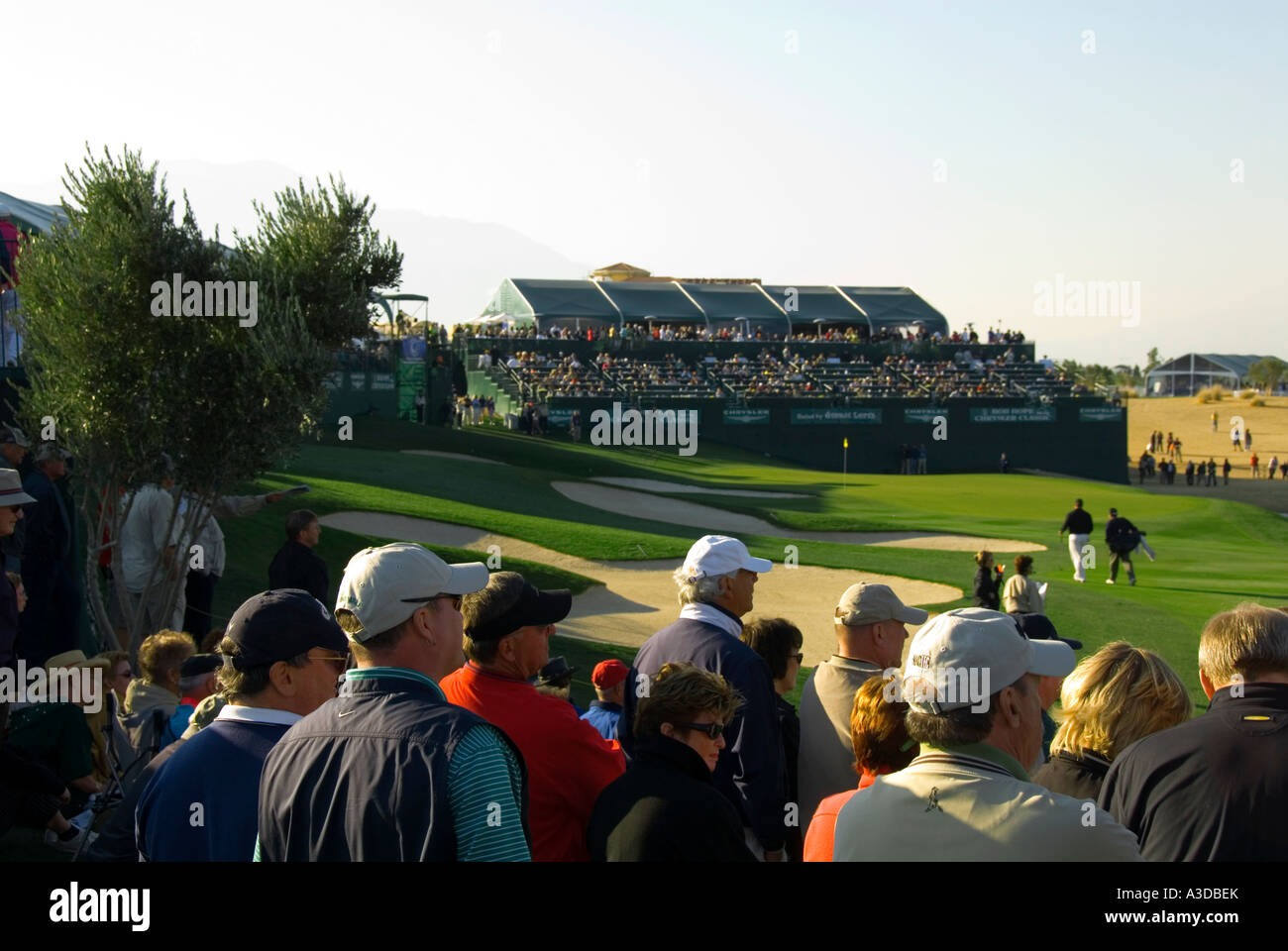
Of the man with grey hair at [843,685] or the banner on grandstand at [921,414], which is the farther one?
the banner on grandstand at [921,414]

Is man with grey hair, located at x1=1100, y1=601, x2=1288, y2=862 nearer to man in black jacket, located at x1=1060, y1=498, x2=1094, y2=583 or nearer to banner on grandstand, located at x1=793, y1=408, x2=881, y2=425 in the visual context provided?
man in black jacket, located at x1=1060, y1=498, x2=1094, y2=583

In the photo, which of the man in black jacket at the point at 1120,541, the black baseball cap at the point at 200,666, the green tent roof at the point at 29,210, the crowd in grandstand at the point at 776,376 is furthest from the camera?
the crowd in grandstand at the point at 776,376

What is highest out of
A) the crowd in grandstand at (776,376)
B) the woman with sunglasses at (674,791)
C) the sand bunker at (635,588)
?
the crowd in grandstand at (776,376)

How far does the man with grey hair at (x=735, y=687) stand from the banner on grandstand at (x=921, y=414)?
5125 centimetres

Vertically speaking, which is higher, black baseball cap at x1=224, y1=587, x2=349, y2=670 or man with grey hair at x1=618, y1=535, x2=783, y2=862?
black baseball cap at x1=224, y1=587, x2=349, y2=670

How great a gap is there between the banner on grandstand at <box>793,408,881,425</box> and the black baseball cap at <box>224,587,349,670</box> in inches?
2029

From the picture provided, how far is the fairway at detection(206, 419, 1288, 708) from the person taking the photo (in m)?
18.2

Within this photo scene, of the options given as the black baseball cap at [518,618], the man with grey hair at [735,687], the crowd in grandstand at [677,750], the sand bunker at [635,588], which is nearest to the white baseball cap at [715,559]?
the man with grey hair at [735,687]

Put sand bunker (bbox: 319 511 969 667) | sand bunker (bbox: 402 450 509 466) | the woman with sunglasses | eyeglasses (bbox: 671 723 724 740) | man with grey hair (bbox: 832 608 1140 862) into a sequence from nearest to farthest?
man with grey hair (bbox: 832 608 1140 862), the woman with sunglasses, eyeglasses (bbox: 671 723 724 740), sand bunker (bbox: 319 511 969 667), sand bunker (bbox: 402 450 509 466)

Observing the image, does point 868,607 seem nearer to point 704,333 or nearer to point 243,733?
point 243,733

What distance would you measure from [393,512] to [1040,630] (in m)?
17.7

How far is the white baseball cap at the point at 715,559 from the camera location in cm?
605

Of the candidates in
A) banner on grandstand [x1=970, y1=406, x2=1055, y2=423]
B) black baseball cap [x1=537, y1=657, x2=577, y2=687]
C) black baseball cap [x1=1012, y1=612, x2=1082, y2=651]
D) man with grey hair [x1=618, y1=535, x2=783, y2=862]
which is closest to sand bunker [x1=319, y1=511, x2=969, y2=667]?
black baseball cap [x1=537, y1=657, x2=577, y2=687]

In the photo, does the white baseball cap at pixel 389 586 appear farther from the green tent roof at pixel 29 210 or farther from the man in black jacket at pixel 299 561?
the green tent roof at pixel 29 210
